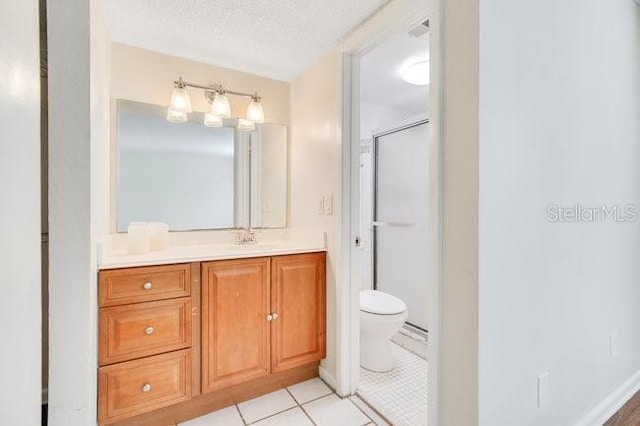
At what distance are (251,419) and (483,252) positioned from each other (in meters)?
1.49

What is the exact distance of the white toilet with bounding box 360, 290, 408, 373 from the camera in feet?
6.81

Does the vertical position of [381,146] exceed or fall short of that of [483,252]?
it exceeds it

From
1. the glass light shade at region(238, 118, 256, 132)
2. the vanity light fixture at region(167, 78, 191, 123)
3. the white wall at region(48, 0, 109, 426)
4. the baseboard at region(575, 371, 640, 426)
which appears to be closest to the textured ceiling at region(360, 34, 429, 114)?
the glass light shade at region(238, 118, 256, 132)

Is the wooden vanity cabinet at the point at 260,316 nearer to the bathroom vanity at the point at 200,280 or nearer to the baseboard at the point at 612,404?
the bathroom vanity at the point at 200,280

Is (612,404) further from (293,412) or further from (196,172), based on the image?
(196,172)

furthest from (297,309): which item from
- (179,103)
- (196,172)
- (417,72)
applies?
(417,72)

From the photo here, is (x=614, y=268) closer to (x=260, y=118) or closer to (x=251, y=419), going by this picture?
(x=251, y=419)

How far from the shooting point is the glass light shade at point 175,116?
1.97 metres

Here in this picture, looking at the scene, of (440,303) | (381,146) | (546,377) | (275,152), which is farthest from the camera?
(381,146)

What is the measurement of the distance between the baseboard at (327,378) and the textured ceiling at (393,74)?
206 cm

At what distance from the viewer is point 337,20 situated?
166cm

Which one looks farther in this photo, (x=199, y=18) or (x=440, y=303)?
(x=199, y=18)

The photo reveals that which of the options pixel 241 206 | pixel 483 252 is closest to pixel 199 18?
pixel 241 206

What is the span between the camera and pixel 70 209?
1189 mm
